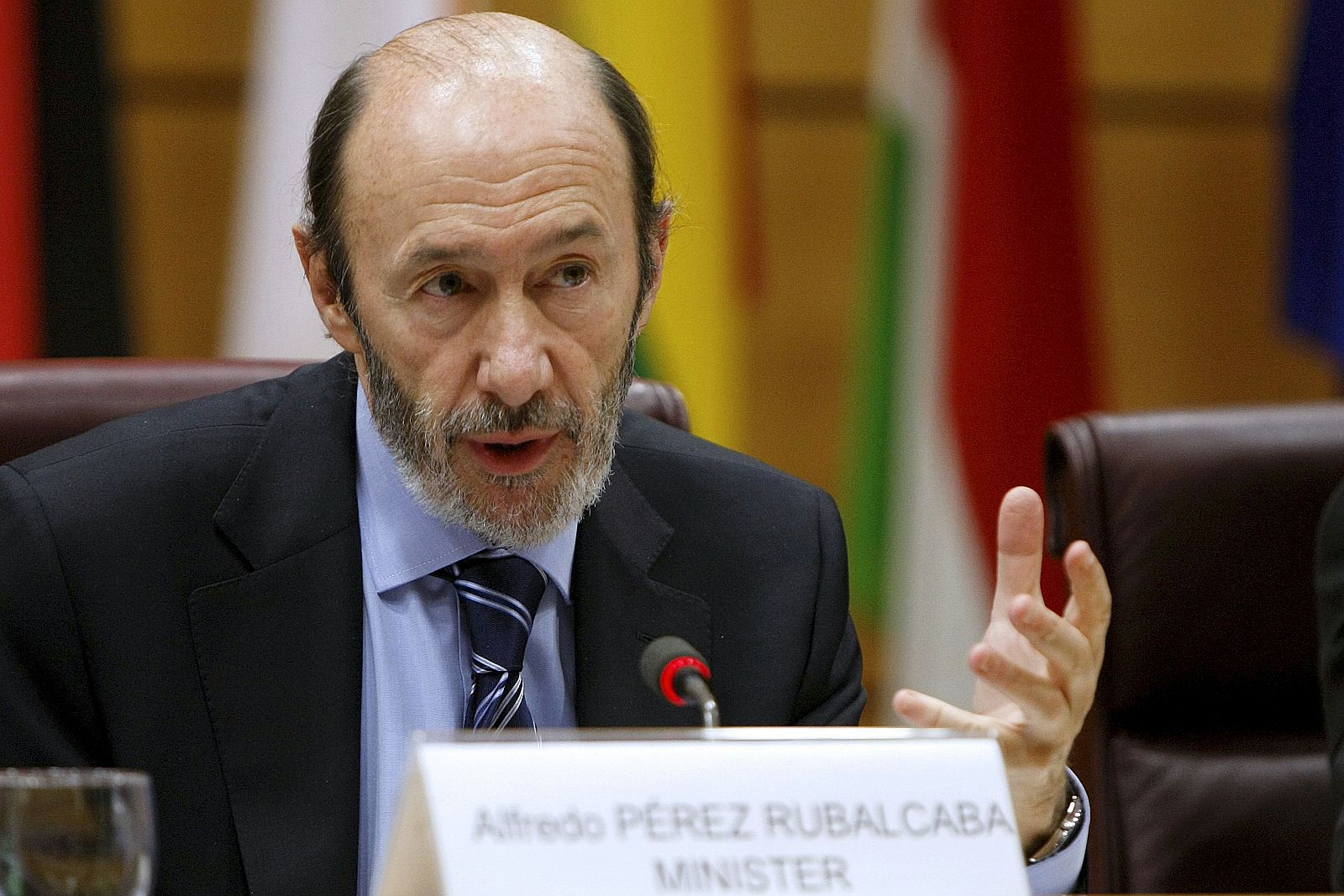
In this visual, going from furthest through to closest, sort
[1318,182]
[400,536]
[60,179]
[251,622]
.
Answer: [1318,182] < [60,179] < [400,536] < [251,622]

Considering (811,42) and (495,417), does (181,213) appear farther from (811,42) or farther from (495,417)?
(495,417)

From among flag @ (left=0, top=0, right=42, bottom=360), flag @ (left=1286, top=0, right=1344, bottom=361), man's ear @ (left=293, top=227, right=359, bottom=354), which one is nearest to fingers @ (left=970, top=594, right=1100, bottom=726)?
man's ear @ (left=293, top=227, right=359, bottom=354)

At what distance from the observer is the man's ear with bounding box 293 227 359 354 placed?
6.04 ft

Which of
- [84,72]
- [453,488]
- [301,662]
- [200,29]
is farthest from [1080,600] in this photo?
[200,29]

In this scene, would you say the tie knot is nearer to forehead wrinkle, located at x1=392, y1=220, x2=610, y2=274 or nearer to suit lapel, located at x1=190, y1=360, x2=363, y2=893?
suit lapel, located at x1=190, y1=360, x2=363, y2=893

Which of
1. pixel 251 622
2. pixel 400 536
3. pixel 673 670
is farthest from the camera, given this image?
pixel 400 536

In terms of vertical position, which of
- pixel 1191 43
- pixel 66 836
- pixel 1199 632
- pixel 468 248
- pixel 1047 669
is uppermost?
pixel 1191 43

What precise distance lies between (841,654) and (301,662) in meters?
0.66

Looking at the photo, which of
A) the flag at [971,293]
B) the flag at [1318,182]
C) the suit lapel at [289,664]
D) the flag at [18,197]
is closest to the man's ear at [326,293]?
the suit lapel at [289,664]

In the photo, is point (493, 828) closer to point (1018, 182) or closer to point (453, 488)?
point (453, 488)

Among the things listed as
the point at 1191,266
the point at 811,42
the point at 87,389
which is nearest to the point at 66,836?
the point at 87,389

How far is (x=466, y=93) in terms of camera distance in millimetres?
1679

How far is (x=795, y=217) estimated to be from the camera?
3988 millimetres

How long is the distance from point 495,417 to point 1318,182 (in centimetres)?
Answer: 274
